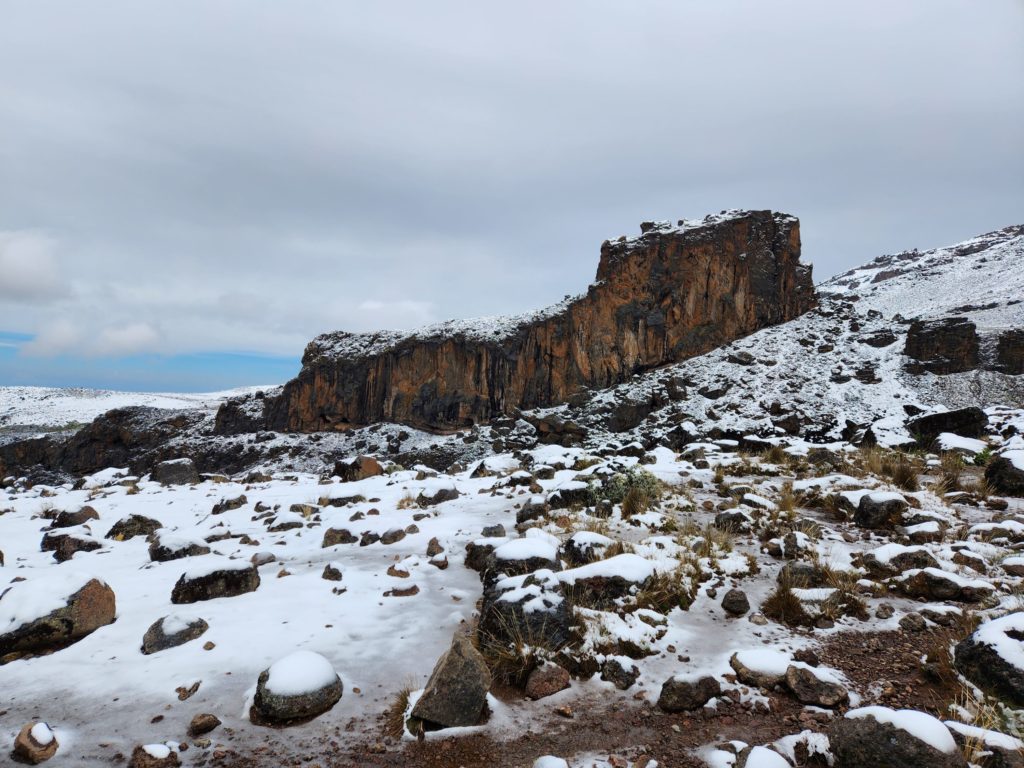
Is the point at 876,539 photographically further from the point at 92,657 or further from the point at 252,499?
the point at 252,499

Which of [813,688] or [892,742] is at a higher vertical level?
[892,742]

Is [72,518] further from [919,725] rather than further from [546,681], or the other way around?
[919,725]

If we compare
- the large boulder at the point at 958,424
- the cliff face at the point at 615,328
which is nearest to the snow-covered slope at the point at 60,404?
the cliff face at the point at 615,328

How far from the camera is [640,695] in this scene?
2898 millimetres

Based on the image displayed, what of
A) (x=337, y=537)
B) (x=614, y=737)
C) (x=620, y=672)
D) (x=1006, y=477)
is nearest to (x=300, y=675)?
(x=614, y=737)

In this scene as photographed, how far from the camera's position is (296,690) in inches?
109

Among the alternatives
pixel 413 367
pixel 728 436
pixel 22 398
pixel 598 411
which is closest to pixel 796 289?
pixel 598 411

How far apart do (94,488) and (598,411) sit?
29.2 m

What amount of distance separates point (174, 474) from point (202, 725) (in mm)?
14414

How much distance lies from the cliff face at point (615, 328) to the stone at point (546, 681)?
130 feet

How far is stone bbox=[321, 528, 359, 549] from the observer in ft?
19.8

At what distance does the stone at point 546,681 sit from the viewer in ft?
9.64

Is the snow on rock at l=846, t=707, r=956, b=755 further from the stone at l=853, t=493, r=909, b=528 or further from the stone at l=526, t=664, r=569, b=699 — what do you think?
the stone at l=853, t=493, r=909, b=528

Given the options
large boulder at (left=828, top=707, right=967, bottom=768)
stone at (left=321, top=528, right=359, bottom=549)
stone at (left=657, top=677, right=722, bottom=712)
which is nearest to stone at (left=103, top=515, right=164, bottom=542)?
stone at (left=321, top=528, right=359, bottom=549)
